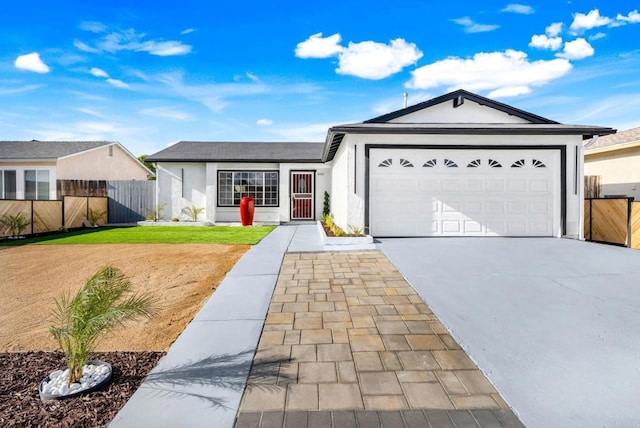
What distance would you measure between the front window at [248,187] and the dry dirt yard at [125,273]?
631cm

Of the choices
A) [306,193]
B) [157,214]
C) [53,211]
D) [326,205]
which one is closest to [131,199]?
[157,214]

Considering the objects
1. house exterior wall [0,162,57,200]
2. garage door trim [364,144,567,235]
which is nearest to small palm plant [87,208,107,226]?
house exterior wall [0,162,57,200]

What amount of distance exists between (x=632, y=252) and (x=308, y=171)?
36.3ft

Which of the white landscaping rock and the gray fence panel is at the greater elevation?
the gray fence panel

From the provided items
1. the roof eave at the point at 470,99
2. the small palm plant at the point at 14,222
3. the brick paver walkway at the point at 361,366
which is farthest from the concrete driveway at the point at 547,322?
the small palm plant at the point at 14,222

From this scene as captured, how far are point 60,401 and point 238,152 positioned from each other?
564 inches

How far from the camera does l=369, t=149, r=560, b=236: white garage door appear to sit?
9000 mm

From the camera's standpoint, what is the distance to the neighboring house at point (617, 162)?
41.0 feet

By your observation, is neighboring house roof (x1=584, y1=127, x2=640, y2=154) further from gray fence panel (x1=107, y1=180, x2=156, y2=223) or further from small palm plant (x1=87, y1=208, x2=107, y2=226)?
small palm plant (x1=87, y1=208, x2=107, y2=226)

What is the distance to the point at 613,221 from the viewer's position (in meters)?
8.77

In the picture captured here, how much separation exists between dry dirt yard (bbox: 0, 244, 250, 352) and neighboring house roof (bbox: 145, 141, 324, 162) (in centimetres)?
664

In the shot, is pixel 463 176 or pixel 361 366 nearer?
pixel 361 366

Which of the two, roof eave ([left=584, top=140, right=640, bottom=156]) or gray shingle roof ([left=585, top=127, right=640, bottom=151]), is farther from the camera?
gray shingle roof ([left=585, top=127, right=640, bottom=151])

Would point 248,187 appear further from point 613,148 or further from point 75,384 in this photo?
point 613,148
